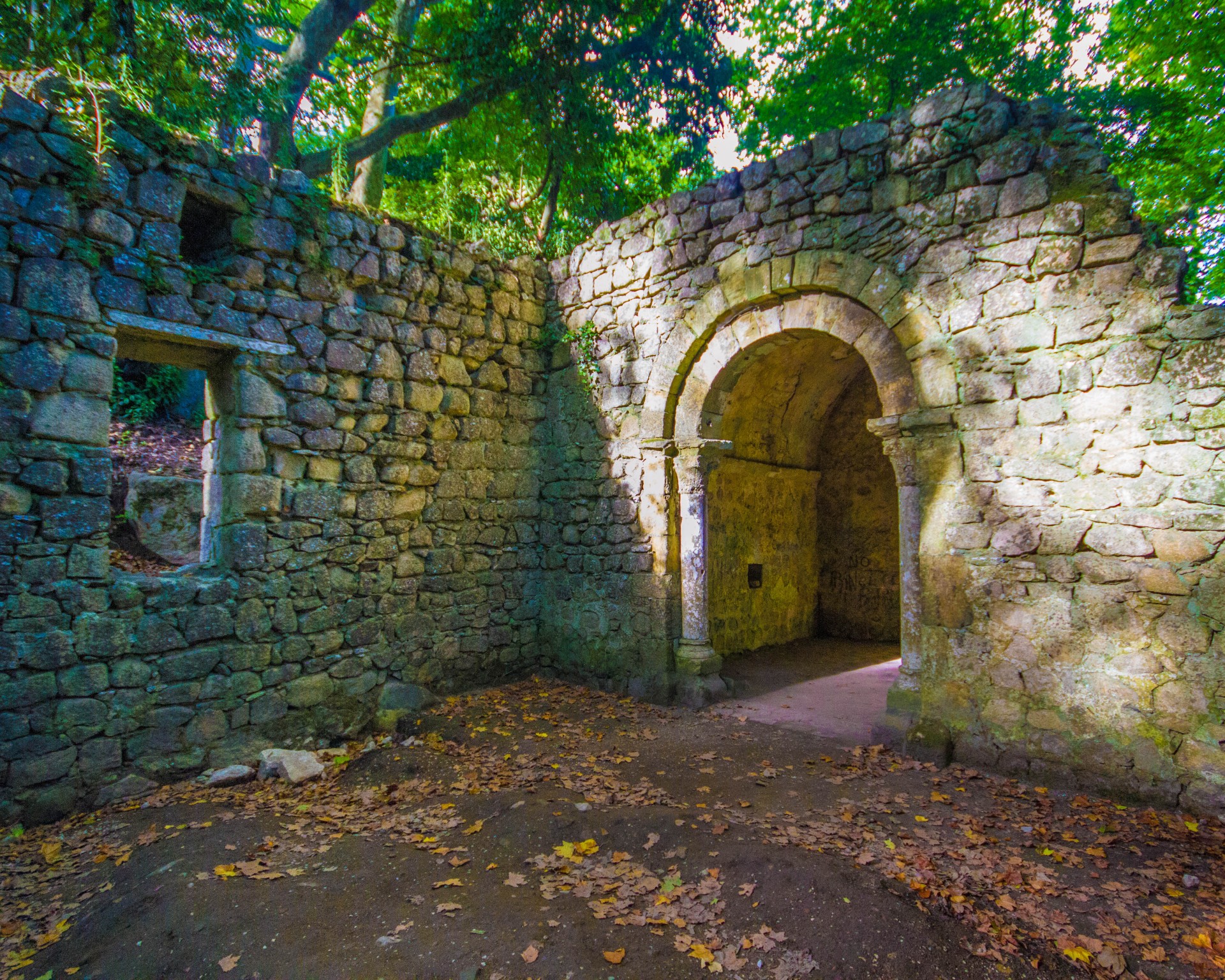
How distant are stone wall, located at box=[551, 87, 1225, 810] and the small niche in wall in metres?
3.82

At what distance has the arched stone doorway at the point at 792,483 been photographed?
5.19 metres

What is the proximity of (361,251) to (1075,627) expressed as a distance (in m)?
5.85

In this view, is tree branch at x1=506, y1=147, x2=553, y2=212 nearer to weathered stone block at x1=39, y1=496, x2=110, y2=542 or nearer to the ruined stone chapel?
the ruined stone chapel

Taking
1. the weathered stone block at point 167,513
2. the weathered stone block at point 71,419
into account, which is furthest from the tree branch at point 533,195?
the weathered stone block at point 71,419

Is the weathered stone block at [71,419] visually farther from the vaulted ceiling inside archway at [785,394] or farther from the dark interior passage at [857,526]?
the dark interior passage at [857,526]

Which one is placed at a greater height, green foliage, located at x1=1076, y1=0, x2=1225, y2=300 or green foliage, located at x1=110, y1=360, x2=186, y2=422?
green foliage, located at x1=1076, y1=0, x2=1225, y2=300

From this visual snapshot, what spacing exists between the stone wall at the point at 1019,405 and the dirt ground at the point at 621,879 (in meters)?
0.49

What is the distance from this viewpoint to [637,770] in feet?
15.0

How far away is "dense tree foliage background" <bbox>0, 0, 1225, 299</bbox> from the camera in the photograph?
6.82 metres

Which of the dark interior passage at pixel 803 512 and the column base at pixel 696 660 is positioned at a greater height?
the dark interior passage at pixel 803 512

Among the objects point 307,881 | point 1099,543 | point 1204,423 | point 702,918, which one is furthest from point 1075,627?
point 307,881

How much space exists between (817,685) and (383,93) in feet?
34.6

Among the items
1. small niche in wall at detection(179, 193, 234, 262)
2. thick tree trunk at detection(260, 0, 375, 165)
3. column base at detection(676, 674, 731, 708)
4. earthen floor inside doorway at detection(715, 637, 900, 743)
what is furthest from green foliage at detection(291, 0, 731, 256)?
earthen floor inside doorway at detection(715, 637, 900, 743)

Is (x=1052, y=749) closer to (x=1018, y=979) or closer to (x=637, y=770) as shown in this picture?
(x=1018, y=979)
